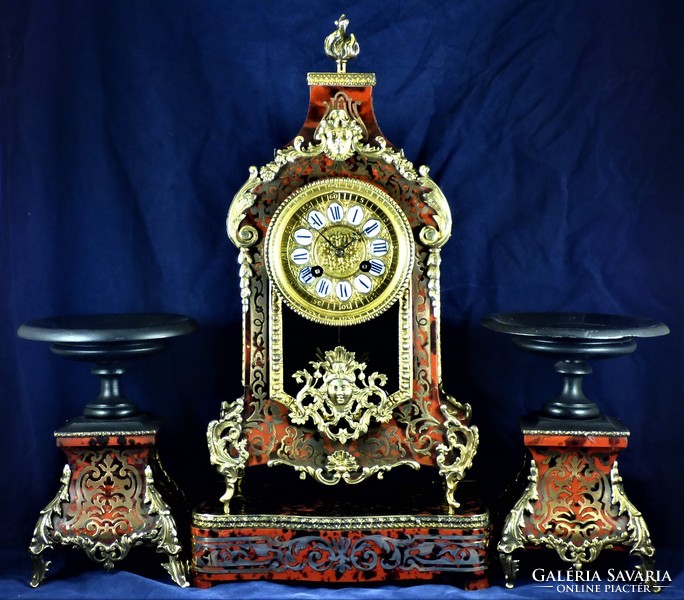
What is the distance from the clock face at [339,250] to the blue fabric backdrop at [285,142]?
1.76ft

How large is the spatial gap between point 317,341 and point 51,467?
1.15 m

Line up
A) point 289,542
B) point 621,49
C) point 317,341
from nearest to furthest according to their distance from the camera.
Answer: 1. point 289,542
2. point 317,341
3. point 621,49

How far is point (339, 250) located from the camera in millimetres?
3592

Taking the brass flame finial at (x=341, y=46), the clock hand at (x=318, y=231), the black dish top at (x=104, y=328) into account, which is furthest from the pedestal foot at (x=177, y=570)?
the brass flame finial at (x=341, y=46)

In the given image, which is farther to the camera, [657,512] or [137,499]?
[657,512]

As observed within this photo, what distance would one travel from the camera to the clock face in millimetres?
3576

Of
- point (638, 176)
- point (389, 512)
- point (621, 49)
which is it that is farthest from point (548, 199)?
point (389, 512)

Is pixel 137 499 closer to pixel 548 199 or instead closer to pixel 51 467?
pixel 51 467

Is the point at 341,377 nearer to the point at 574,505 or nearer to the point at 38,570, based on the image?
the point at 574,505

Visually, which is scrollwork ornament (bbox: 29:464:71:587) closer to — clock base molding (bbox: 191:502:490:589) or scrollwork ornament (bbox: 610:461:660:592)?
clock base molding (bbox: 191:502:490:589)

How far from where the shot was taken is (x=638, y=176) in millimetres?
4023

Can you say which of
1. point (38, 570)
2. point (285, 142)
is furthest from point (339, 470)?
point (285, 142)

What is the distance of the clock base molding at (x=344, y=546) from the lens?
138 inches

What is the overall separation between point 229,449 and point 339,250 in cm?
75
